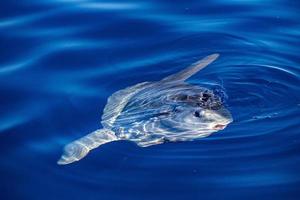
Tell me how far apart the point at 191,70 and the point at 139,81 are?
0.66m

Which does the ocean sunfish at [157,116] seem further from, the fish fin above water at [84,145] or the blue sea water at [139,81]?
the blue sea water at [139,81]

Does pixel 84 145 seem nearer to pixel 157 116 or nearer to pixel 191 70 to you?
pixel 157 116

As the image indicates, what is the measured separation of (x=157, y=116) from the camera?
204 inches

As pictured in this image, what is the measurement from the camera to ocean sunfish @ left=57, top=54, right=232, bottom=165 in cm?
481

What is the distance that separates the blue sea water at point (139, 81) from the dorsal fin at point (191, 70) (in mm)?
94

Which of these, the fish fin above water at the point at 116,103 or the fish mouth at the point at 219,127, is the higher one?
the fish fin above water at the point at 116,103

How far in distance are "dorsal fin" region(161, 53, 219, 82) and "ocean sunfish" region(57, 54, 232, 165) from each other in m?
0.04

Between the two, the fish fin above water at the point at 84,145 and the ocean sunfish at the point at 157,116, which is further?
the ocean sunfish at the point at 157,116

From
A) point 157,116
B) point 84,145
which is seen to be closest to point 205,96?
point 157,116

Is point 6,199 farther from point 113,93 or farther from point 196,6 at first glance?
point 196,6

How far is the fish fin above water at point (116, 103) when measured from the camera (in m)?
5.18

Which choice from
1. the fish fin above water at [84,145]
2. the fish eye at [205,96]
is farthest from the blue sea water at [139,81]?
the fish eye at [205,96]

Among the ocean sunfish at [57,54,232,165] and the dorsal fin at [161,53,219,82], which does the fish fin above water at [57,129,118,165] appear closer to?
the ocean sunfish at [57,54,232,165]

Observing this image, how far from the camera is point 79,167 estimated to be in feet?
14.8
